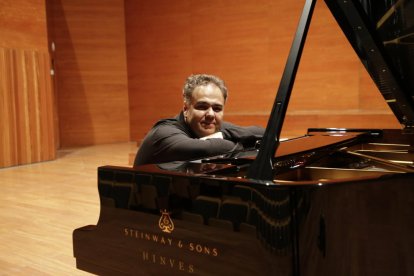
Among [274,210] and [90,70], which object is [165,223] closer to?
[274,210]

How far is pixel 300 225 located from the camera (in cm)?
91

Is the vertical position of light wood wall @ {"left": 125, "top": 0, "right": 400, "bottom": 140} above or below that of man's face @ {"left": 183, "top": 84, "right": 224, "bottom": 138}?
above

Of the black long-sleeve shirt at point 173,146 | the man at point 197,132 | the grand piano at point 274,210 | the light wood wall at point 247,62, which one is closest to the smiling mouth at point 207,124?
the man at point 197,132

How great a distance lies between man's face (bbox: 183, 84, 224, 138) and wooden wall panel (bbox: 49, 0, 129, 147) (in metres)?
5.06

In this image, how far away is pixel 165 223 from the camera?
1124 millimetres

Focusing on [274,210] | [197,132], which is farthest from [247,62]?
[274,210]

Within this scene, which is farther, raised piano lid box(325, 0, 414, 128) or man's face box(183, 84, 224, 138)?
man's face box(183, 84, 224, 138)

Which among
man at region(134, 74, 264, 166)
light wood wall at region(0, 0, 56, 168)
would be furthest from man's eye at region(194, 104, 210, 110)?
light wood wall at region(0, 0, 56, 168)

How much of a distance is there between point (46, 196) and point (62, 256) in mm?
1386

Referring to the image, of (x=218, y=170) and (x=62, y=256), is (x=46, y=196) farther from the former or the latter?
(x=218, y=170)

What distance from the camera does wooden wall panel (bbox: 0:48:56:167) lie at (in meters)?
4.87

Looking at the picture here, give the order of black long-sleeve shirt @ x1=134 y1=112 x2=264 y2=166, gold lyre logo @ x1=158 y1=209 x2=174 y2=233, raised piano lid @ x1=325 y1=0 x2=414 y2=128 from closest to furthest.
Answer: gold lyre logo @ x1=158 y1=209 x2=174 y2=233 → raised piano lid @ x1=325 y1=0 x2=414 y2=128 → black long-sleeve shirt @ x1=134 y1=112 x2=264 y2=166

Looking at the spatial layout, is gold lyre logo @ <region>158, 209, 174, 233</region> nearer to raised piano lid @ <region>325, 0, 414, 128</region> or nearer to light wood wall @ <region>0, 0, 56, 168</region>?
raised piano lid @ <region>325, 0, 414, 128</region>

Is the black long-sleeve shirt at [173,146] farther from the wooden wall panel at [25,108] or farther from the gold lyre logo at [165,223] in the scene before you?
the wooden wall panel at [25,108]
